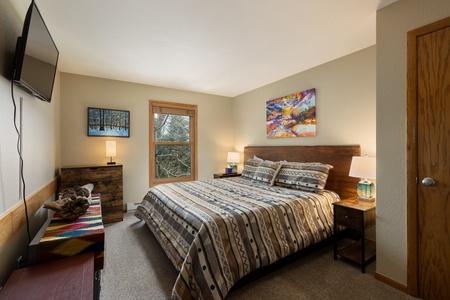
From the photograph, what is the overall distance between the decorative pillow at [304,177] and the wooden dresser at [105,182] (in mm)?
2562

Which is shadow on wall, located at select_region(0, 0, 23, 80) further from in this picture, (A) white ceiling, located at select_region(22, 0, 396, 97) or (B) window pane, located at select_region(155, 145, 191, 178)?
(B) window pane, located at select_region(155, 145, 191, 178)

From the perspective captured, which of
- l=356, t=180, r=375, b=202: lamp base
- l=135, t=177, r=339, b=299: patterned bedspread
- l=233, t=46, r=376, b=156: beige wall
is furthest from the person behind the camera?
l=233, t=46, r=376, b=156: beige wall

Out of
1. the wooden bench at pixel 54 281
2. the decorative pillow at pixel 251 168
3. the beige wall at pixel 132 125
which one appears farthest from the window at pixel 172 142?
the wooden bench at pixel 54 281

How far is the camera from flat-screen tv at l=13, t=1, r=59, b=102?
1.30 meters

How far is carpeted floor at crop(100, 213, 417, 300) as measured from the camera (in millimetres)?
1675

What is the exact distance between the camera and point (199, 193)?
2.60 metres

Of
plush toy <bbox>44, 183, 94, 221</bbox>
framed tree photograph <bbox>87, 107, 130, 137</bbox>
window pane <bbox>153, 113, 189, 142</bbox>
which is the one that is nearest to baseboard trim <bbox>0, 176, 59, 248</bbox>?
plush toy <bbox>44, 183, 94, 221</bbox>

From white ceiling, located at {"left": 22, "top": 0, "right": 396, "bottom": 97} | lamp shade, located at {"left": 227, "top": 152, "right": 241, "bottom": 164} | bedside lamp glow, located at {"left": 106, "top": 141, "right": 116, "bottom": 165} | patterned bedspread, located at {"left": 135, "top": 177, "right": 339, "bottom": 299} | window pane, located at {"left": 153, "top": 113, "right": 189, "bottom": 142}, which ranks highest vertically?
white ceiling, located at {"left": 22, "top": 0, "right": 396, "bottom": 97}

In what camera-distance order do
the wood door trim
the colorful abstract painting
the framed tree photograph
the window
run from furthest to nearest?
the window, the framed tree photograph, the colorful abstract painting, the wood door trim

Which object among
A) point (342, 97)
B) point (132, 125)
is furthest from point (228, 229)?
point (132, 125)

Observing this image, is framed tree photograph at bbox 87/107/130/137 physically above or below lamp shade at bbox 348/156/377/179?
above

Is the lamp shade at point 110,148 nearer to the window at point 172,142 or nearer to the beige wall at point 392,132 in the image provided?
the window at point 172,142

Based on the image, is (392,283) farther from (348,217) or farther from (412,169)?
(412,169)

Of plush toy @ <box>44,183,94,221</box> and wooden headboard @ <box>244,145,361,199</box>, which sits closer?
plush toy @ <box>44,183,94,221</box>
